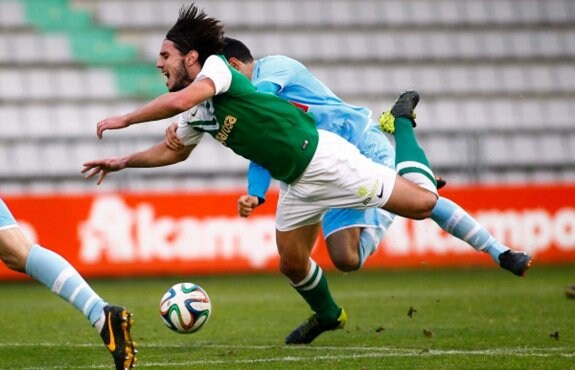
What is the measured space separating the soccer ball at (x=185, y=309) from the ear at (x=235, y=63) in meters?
1.48

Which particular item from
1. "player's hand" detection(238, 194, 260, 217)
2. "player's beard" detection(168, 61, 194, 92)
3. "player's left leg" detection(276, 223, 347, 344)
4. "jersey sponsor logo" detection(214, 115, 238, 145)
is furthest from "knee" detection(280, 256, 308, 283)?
"player's beard" detection(168, 61, 194, 92)

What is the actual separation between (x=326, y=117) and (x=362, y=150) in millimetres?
398

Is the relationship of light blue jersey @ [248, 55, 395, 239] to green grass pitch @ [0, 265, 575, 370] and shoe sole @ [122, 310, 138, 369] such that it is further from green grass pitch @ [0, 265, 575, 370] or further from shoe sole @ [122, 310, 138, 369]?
shoe sole @ [122, 310, 138, 369]

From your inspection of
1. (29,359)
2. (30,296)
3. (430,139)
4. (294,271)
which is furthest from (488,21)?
(29,359)

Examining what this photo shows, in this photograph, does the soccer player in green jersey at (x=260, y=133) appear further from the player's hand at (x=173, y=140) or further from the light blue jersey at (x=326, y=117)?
the light blue jersey at (x=326, y=117)

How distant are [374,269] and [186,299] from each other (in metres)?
8.45

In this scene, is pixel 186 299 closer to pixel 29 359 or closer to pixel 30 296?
pixel 29 359

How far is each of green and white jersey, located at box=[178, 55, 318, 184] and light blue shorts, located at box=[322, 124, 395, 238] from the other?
5.27 feet

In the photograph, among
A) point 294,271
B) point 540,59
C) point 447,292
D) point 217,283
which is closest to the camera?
point 294,271

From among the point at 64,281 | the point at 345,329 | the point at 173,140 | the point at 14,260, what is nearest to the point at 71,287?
the point at 64,281

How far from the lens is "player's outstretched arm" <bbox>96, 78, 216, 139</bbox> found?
6.02 meters

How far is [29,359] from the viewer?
704 cm

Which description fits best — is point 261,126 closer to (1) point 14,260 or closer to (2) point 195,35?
(2) point 195,35

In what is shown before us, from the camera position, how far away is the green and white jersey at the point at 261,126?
6.39 m
